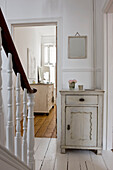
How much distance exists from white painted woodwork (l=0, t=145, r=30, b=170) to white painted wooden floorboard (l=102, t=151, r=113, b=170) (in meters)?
1.26

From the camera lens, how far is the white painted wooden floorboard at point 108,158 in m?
2.12

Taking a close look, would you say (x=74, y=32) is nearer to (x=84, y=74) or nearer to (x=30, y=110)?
(x=84, y=74)

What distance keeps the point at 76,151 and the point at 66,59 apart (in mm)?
1491

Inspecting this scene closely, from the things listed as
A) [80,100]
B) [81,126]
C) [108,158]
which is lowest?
[108,158]

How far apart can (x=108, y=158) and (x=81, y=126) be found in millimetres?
548

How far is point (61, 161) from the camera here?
222 cm

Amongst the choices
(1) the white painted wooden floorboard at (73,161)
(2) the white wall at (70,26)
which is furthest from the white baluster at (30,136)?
(2) the white wall at (70,26)

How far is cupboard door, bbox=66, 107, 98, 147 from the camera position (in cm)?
245

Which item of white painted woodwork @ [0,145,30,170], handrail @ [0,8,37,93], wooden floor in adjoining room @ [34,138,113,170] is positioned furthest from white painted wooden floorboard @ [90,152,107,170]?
handrail @ [0,8,37,93]

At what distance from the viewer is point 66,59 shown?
9.75 ft

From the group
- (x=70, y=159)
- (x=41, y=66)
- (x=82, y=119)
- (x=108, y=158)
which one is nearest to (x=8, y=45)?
(x=82, y=119)

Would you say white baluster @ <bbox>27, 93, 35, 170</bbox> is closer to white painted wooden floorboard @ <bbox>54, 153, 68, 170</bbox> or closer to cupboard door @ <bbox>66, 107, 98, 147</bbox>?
white painted wooden floorboard @ <bbox>54, 153, 68, 170</bbox>

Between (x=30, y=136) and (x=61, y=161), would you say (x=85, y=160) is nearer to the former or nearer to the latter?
(x=61, y=161)

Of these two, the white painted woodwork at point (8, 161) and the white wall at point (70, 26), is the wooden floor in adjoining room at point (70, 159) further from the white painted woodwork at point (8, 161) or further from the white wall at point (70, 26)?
the white painted woodwork at point (8, 161)
